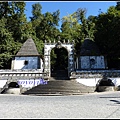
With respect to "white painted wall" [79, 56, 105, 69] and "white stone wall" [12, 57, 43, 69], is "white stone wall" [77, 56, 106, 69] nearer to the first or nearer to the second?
"white painted wall" [79, 56, 105, 69]

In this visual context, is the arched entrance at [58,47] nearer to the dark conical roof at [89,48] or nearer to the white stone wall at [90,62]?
the white stone wall at [90,62]

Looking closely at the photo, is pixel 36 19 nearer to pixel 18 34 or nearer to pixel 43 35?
pixel 43 35

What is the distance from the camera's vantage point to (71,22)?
45219mm

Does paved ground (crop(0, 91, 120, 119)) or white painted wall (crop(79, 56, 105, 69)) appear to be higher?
white painted wall (crop(79, 56, 105, 69))

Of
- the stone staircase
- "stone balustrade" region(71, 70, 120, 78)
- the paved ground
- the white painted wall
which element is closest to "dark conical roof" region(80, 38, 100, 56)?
the white painted wall

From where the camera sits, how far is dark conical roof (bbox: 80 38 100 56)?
29.3 metres

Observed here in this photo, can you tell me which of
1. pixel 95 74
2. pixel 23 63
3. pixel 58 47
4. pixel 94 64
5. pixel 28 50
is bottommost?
pixel 95 74

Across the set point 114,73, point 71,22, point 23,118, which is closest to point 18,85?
point 114,73

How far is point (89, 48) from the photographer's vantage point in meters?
30.1

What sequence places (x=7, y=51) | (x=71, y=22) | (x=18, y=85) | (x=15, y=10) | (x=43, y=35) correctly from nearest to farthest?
(x=18, y=85) < (x=7, y=51) < (x=15, y=10) < (x=43, y=35) < (x=71, y=22)

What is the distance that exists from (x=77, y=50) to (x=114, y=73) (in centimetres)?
1187

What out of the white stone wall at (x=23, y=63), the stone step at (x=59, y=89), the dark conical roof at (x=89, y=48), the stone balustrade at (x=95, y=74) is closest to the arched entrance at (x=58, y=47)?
the white stone wall at (x=23, y=63)

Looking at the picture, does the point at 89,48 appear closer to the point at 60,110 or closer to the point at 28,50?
the point at 28,50

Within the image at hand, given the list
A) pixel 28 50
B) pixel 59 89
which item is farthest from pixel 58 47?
pixel 59 89
